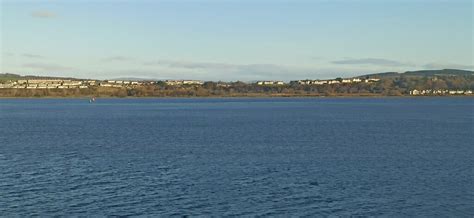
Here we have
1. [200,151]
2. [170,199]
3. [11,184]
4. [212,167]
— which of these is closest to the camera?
[170,199]

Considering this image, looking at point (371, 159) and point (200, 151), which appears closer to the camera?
point (371, 159)

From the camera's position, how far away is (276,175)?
44531mm

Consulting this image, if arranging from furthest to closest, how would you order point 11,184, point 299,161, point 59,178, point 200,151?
point 200,151 → point 299,161 → point 59,178 → point 11,184

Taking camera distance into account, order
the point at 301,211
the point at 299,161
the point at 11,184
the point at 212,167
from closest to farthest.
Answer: the point at 301,211
the point at 11,184
the point at 212,167
the point at 299,161

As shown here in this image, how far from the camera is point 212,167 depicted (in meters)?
48.9

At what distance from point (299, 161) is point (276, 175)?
8.07 m

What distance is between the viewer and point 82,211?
1323 inches

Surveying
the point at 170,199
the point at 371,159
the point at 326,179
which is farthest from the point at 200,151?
the point at 170,199

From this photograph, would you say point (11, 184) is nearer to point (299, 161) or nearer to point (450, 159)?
point (299, 161)

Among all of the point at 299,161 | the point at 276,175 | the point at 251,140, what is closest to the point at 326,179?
the point at 276,175

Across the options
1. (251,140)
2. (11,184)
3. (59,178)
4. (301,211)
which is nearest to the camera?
(301,211)

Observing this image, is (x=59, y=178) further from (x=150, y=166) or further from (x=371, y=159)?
(x=371, y=159)

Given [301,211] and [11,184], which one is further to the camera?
[11,184]

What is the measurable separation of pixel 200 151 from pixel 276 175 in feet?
56.6
